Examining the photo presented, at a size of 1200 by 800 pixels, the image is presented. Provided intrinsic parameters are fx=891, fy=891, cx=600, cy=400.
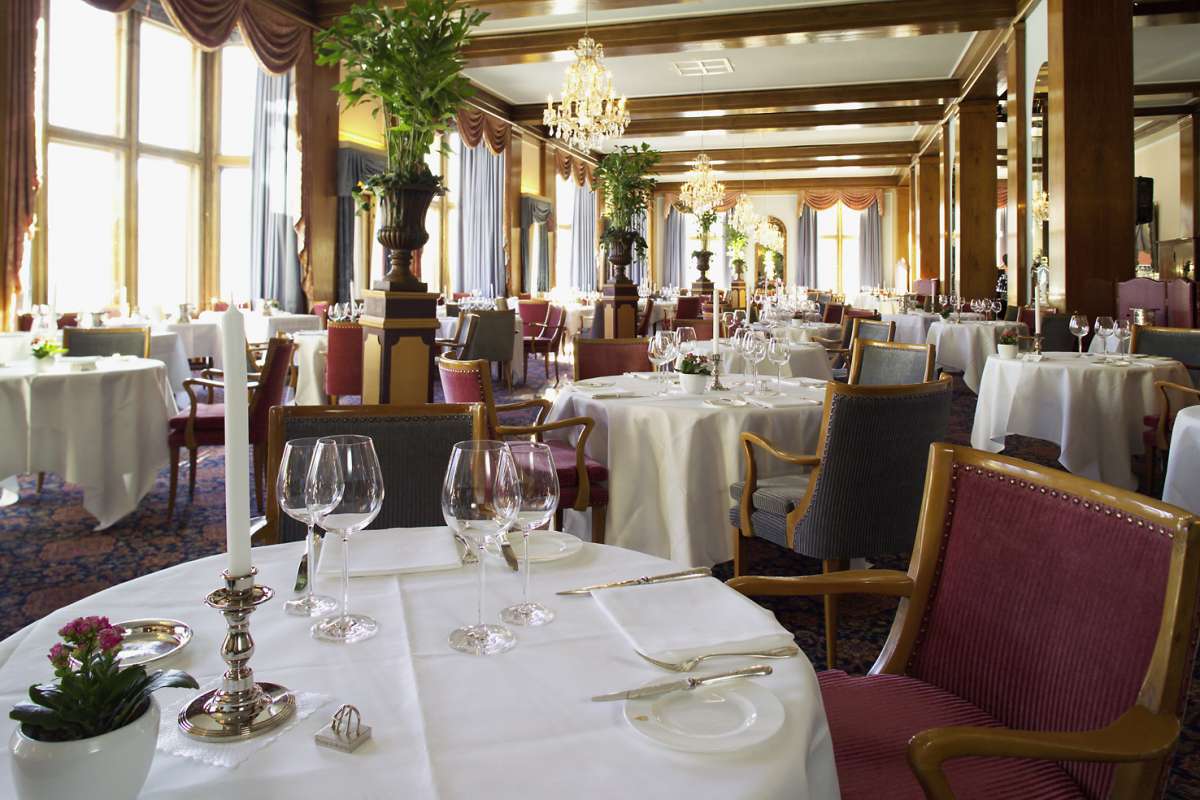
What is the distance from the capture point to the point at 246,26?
7.91 meters

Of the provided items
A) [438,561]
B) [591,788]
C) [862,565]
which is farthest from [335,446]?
[862,565]

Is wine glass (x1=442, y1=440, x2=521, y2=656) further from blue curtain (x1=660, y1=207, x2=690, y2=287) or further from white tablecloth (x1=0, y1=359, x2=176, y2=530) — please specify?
blue curtain (x1=660, y1=207, x2=690, y2=287)

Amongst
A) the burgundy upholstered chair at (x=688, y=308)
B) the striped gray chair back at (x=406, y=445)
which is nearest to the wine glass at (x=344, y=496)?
the striped gray chair back at (x=406, y=445)

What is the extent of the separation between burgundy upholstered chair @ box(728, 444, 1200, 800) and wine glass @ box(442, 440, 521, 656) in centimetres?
47

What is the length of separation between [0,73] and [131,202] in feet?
8.08

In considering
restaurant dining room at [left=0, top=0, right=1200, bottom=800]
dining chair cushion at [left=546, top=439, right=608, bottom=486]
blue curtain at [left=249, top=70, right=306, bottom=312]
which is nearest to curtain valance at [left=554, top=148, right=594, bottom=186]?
restaurant dining room at [left=0, top=0, right=1200, bottom=800]

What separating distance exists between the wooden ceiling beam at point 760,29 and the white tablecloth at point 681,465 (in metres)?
6.88

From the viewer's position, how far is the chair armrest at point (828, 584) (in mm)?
1370

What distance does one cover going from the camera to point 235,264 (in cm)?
993

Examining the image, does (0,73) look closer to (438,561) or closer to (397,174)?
(397,174)

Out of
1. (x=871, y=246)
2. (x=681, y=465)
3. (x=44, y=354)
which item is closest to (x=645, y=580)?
(x=681, y=465)

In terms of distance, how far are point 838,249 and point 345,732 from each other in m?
24.0

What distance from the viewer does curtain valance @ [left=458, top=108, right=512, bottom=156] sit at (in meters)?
12.0

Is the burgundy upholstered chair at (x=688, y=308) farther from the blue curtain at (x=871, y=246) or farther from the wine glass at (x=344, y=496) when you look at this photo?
the wine glass at (x=344, y=496)
